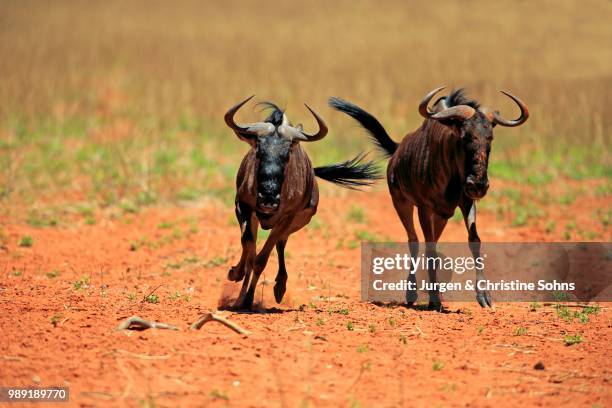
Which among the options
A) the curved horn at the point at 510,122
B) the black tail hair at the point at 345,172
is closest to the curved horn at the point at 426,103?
the curved horn at the point at 510,122

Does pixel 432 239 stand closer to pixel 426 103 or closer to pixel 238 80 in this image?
pixel 426 103

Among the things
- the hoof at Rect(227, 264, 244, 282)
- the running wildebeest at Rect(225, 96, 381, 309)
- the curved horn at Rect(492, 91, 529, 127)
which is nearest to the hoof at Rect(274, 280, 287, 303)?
the running wildebeest at Rect(225, 96, 381, 309)

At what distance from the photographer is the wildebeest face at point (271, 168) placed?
8.10 m

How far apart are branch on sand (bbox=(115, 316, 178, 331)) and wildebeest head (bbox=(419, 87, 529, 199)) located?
3576 millimetres

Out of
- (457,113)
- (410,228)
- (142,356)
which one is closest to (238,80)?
(410,228)

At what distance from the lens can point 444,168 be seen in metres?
9.47

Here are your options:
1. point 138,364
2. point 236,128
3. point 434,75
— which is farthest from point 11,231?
point 434,75

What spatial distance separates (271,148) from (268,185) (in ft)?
1.37

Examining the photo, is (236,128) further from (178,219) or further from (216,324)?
(178,219)

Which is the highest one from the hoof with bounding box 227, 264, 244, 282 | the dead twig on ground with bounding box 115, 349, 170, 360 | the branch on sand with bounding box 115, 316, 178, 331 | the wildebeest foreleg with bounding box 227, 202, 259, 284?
the wildebeest foreleg with bounding box 227, 202, 259, 284

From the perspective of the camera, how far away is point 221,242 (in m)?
12.6

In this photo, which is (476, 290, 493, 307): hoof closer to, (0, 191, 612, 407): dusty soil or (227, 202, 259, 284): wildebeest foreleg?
(0, 191, 612, 407): dusty soil

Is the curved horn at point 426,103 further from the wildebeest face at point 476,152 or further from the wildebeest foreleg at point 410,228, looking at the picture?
the wildebeest foreleg at point 410,228

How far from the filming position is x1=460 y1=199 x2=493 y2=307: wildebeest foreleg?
360 inches
